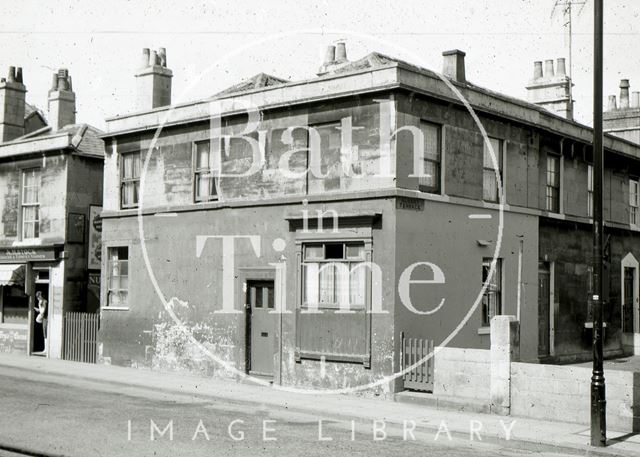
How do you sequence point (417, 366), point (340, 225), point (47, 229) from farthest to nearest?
1. point (47, 229)
2. point (340, 225)
3. point (417, 366)

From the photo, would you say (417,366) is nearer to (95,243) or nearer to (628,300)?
(95,243)

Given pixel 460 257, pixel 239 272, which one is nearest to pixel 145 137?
Result: pixel 239 272

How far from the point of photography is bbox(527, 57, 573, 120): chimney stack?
2789 cm

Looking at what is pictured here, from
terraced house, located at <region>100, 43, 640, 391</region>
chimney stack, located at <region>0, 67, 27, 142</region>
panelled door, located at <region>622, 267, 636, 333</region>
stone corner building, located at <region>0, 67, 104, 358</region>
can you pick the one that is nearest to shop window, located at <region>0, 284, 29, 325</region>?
stone corner building, located at <region>0, 67, 104, 358</region>

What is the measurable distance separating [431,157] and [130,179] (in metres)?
10.1

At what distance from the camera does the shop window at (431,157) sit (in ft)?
63.3

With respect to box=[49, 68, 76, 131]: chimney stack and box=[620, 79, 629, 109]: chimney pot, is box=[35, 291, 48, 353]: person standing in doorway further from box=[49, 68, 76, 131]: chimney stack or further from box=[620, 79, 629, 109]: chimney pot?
box=[620, 79, 629, 109]: chimney pot

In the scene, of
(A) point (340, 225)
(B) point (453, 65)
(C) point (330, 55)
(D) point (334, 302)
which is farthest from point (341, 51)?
(D) point (334, 302)

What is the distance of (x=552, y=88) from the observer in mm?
28219

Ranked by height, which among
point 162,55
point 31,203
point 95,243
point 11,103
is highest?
point 162,55

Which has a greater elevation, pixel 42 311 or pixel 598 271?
pixel 598 271

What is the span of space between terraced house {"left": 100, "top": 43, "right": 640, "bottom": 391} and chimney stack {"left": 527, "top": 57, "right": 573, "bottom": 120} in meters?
2.35

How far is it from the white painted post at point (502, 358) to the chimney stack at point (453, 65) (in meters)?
8.25

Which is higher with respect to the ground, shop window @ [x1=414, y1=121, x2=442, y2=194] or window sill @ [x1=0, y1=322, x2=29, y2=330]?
shop window @ [x1=414, y1=121, x2=442, y2=194]
